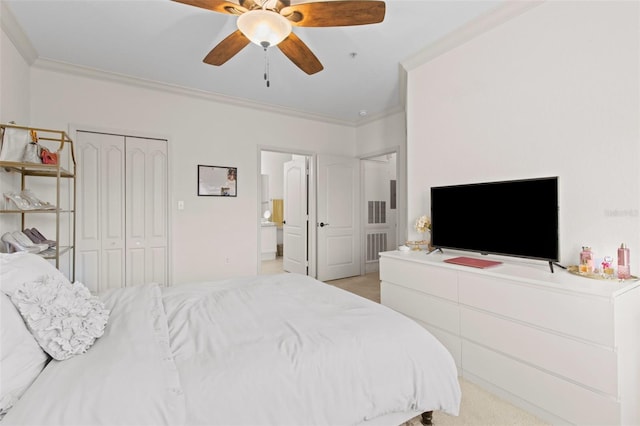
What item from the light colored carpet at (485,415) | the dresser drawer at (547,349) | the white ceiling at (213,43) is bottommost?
the light colored carpet at (485,415)

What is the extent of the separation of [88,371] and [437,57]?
11.2 ft

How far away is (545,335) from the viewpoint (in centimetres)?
176

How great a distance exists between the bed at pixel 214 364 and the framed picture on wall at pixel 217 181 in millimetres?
2406

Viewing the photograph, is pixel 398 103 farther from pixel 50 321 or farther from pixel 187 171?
pixel 50 321

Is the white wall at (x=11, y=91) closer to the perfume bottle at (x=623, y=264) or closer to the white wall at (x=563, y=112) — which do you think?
the white wall at (x=563, y=112)

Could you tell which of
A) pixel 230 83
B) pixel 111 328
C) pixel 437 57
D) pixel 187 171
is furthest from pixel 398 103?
pixel 111 328

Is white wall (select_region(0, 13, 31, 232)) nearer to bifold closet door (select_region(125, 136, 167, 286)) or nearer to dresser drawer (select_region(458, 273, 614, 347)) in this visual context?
bifold closet door (select_region(125, 136, 167, 286))

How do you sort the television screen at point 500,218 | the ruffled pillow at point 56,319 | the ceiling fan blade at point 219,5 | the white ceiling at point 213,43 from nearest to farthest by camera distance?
the ruffled pillow at point 56,319 → the ceiling fan blade at point 219,5 → the television screen at point 500,218 → the white ceiling at point 213,43

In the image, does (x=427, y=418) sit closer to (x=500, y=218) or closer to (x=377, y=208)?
(x=500, y=218)

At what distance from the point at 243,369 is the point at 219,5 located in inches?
77.5

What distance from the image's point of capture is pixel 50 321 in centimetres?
115

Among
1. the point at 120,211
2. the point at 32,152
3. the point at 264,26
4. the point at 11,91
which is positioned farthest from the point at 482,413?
the point at 11,91

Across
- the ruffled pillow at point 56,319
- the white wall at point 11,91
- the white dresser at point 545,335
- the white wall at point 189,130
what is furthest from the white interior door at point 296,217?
the ruffled pillow at point 56,319

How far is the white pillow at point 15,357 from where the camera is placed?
95 cm
